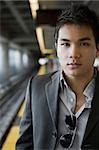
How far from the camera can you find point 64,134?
5.51 ft

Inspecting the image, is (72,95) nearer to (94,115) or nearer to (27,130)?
(94,115)

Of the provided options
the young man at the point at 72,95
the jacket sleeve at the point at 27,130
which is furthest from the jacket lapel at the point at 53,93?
the jacket sleeve at the point at 27,130

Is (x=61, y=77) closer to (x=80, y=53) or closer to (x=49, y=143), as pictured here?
(x=80, y=53)

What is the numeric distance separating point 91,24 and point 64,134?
0.57 metres

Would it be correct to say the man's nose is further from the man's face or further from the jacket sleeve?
the jacket sleeve

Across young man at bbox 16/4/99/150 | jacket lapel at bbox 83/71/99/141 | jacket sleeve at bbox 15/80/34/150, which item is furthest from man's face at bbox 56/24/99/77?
→ jacket sleeve at bbox 15/80/34/150

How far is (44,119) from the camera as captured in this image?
1752 millimetres

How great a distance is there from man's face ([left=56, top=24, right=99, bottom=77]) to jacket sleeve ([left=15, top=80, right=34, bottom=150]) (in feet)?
1.00

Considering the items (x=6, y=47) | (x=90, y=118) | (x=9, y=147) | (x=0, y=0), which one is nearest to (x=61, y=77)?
(x=90, y=118)

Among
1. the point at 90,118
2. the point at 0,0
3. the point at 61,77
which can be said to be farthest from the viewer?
the point at 0,0

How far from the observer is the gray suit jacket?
→ 5.40ft

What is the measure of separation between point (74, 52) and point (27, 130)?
0.52 meters

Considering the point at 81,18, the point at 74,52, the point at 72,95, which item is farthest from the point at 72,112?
the point at 81,18

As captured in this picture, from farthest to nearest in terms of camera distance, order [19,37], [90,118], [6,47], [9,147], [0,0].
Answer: [19,37] → [6,47] → [0,0] → [9,147] → [90,118]
